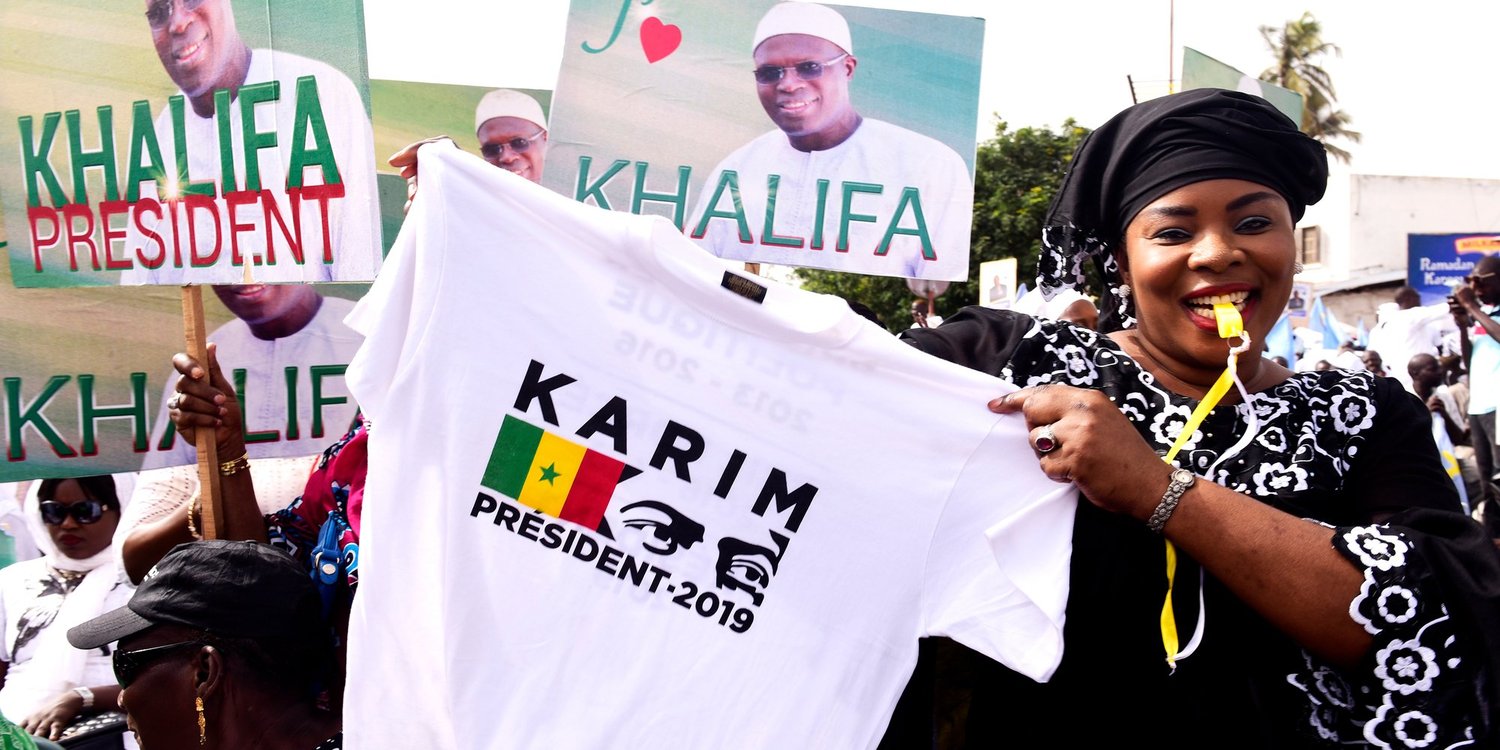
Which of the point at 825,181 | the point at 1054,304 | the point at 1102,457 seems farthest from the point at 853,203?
the point at 1054,304

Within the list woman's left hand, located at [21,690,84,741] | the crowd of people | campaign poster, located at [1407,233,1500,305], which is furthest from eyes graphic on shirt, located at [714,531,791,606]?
campaign poster, located at [1407,233,1500,305]

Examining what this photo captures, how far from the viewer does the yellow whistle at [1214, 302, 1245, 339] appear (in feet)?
6.86

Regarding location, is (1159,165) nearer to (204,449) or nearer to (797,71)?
(797,71)

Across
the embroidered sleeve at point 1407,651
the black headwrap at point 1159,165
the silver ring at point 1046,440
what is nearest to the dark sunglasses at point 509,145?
the black headwrap at point 1159,165

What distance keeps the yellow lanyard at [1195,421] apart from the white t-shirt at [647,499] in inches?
6.9

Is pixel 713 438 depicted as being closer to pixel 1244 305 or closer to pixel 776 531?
pixel 776 531

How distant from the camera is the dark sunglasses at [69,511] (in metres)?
4.11

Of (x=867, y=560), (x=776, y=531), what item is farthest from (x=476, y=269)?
(x=867, y=560)

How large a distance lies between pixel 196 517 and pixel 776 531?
6.04 ft

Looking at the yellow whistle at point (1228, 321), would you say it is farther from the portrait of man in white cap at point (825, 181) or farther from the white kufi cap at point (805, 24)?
the white kufi cap at point (805, 24)

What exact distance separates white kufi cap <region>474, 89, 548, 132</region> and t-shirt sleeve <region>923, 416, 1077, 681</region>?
3067 millimetres

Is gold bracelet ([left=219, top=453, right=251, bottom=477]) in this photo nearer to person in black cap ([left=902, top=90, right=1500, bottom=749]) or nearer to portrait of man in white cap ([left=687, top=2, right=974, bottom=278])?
portrait of man in white cap ([left=687, top=2, right=974, bottom=278])

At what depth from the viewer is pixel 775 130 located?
4.02 meters

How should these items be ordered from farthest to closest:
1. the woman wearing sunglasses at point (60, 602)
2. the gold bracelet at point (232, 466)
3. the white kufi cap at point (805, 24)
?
the white kufi cap at point (805, 24)
the woman wearing sunglasses at point (60, 602)
the gold bracelet at point (232, 466)
